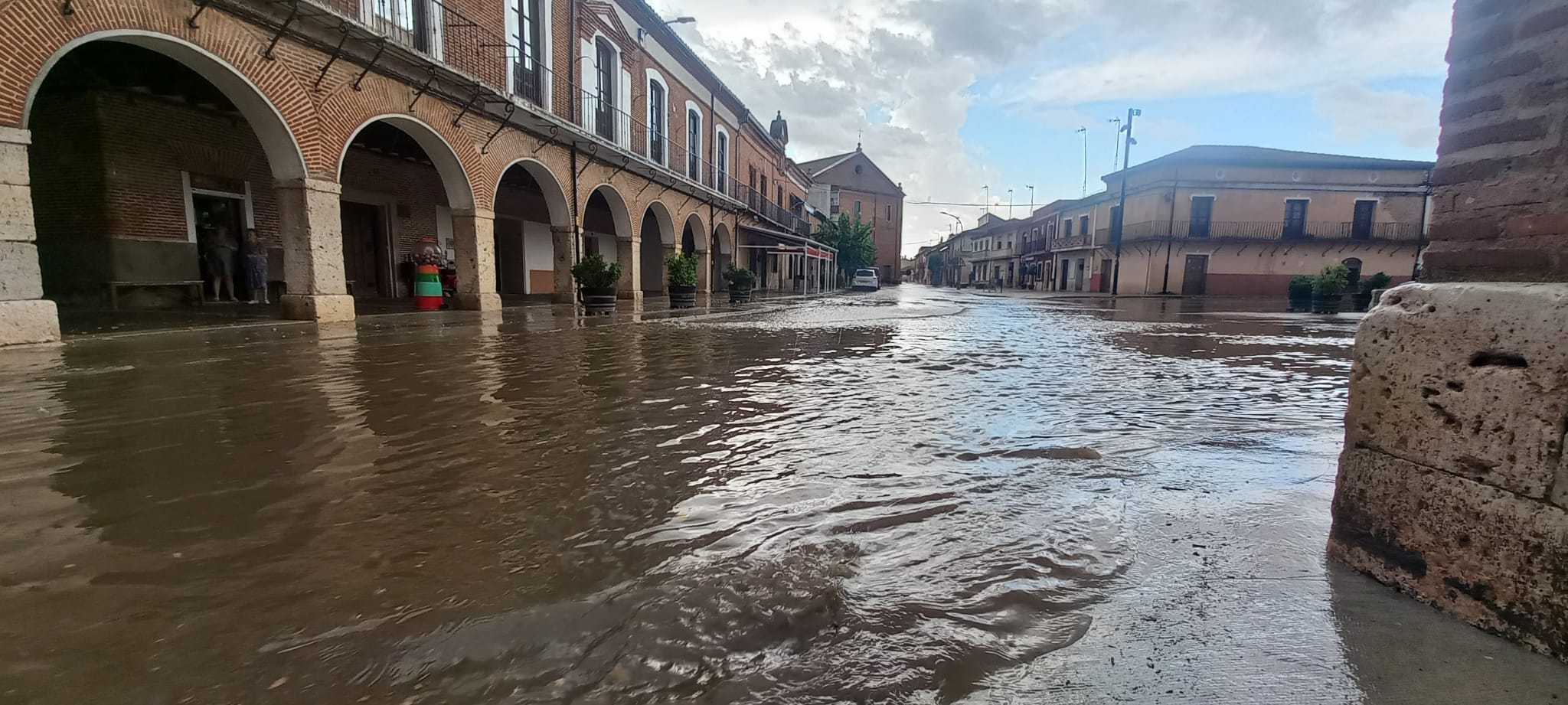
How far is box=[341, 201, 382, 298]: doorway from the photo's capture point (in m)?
14.8

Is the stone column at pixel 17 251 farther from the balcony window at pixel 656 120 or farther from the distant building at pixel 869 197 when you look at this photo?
the distant building at pixel 869 197

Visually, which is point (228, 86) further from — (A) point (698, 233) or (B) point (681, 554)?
(A) point (698, 233)

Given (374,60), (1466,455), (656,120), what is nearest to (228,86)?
(374,60)

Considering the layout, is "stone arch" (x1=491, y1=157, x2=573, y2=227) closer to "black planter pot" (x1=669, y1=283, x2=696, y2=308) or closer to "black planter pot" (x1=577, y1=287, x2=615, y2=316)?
"black planter pot" (x1=669, y1=283, x2=696, y2=308)

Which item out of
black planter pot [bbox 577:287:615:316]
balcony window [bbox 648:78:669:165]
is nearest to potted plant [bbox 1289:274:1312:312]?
balcony window [bbox 648:78:669:165]

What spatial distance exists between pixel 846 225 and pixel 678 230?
24139 millimetres

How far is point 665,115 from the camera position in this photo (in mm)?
19719

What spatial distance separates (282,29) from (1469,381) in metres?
11.1

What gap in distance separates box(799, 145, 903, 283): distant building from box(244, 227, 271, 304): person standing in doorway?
49.3 meters

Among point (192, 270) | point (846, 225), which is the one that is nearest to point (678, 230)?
point (192, 270)

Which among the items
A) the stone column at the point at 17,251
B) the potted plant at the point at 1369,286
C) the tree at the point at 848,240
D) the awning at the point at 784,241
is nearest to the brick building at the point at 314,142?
the stone column at the point at 17,251

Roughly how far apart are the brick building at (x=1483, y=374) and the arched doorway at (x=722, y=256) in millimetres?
24869

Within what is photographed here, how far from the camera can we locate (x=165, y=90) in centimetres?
1025

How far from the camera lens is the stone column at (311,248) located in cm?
879
